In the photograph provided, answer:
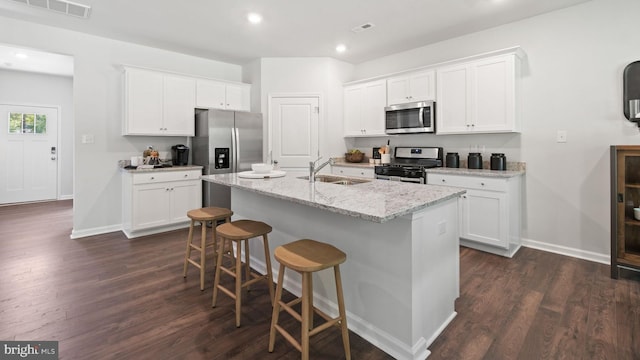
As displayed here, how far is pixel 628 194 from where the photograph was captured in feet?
8.95

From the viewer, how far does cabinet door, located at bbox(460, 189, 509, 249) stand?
321cm

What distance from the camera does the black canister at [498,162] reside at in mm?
3527

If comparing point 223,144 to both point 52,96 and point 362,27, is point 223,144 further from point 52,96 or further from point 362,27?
point 52,96

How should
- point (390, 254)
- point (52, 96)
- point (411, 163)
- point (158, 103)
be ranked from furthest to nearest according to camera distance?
point (52, 96) → point (411, 163) → point (158, 103) → point (390, 254)

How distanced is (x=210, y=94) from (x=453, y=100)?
139 inches

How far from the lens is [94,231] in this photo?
4.20m

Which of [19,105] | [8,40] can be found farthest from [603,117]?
[19,105]

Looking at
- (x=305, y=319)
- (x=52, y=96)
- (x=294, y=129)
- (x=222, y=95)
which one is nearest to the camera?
(x=305, y=319)

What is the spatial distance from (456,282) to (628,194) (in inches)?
76.9

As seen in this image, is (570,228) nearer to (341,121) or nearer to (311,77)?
(341,121)

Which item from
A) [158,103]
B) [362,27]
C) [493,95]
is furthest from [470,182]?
[158,103]

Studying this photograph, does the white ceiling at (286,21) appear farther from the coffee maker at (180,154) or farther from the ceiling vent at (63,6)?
the coffee maker at (180,154)

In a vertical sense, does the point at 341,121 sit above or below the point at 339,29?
below

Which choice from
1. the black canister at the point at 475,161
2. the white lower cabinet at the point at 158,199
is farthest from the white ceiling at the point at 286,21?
the white lower cabinet at the point at 158,199
